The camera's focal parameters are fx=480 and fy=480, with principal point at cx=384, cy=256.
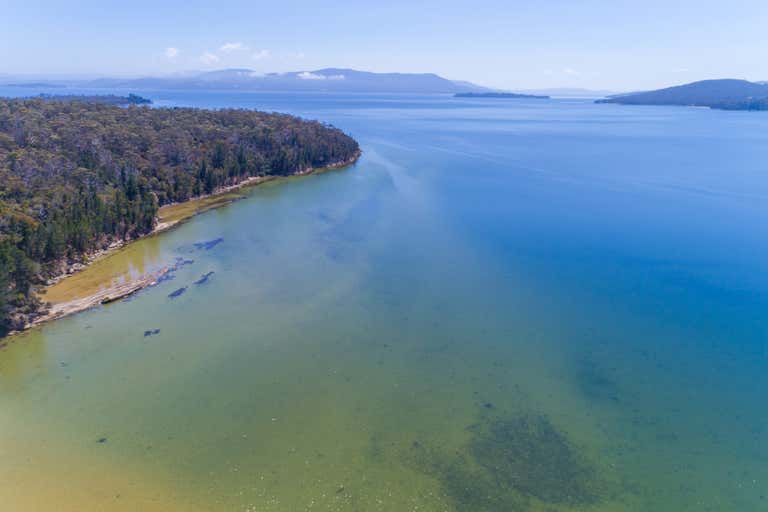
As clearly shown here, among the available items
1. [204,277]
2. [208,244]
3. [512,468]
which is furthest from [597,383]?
[208,244]

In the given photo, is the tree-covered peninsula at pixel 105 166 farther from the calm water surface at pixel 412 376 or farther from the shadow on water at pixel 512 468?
the shadow on water at pixel 512 468

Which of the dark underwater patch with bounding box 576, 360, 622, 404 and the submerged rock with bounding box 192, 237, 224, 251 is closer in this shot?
the dark underwater patch with bounding box 576, 360, 622, 404

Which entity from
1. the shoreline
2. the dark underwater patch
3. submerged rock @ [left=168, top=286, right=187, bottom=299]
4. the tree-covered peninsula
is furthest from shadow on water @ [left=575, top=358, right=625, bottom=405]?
the tree-covered peninsula

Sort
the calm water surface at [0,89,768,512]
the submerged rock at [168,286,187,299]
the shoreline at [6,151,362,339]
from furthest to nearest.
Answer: the submerged rock at [168,286,187,299]
the shoreline at [6,151,362,339]
the calm water surface at [0,89,768,512]

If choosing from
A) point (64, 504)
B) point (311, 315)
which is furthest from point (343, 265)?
point (64, 504)

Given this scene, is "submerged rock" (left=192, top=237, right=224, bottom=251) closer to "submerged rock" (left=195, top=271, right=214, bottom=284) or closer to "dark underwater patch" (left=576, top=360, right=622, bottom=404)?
"submerged rock" (left=195, top=271, right=214, bottom=284)

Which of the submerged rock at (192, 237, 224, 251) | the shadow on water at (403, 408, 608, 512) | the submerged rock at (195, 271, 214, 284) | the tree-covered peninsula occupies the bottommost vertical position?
the shadow on water at (403, 408, 608, 512)

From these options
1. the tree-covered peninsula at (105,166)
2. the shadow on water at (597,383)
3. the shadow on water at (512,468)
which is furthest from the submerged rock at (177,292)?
the shadow on water at (597,383)

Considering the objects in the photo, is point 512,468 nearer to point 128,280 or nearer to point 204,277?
point 204,277

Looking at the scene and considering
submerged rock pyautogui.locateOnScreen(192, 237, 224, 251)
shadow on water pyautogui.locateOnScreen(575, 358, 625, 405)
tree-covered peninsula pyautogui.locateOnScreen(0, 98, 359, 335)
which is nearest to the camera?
shadow on water pyautogui.locateOnScreen(575, 358, 625, 405)
